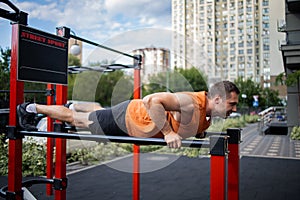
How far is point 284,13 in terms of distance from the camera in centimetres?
839

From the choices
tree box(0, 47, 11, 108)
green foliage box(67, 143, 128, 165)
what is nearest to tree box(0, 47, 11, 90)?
tree box(0, 47, 11, 108)

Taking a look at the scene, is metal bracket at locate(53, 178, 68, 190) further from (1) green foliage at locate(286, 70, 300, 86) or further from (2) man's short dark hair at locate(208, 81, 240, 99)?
(1) green foliage at locate(286, 70, 300, 86)

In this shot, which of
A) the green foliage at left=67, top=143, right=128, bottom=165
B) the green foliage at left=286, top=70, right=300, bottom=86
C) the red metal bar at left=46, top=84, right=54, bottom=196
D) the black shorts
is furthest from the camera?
the green foliage at left=286, top=70, right=300, bottom=86

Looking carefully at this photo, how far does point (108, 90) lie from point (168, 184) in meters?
7.82

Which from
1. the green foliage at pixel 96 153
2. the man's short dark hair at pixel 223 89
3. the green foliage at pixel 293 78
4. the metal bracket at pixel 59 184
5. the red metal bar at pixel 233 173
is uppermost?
the green foliage at pixel 293 78

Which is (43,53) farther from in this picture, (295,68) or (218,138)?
(295,68)

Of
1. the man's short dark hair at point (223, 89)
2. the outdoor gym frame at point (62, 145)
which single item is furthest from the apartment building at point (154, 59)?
the man's short dark hair at point (223, 89)

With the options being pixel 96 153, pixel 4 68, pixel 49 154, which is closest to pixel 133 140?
pixel 49 154

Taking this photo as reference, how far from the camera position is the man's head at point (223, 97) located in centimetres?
157

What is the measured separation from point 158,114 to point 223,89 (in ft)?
1.23

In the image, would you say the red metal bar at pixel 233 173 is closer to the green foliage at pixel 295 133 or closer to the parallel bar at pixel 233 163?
the parallel bar at pixel 233 163

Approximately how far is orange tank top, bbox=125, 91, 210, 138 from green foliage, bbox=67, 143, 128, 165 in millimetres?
3034

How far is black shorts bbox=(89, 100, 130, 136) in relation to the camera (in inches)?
76.0

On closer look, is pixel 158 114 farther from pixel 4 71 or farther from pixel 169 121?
pixel 4 71
